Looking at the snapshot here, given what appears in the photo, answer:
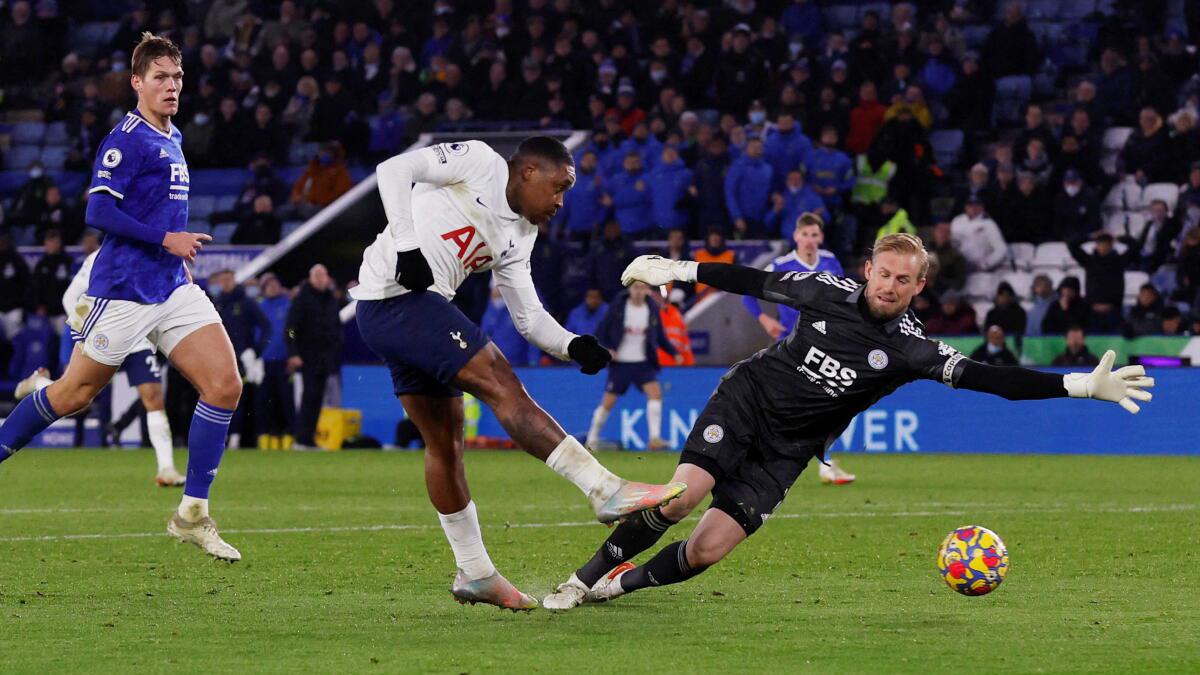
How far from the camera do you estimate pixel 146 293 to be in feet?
29.3

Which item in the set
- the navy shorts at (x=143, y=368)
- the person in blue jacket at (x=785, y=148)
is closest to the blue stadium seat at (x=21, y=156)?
the person in blue jacket at (x=785, y=148)

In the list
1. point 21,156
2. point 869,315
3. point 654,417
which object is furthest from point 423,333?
point 21,156

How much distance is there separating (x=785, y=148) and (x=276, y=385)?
7.11 m

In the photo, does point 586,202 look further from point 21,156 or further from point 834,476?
point 21,156

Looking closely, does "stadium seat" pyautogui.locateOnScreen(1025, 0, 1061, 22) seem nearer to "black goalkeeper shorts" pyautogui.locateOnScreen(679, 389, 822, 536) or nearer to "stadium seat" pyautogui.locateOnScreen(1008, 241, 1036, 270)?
"stadium seat" pyautogui.locateOnScreen(1008, 241, 1036, 270)

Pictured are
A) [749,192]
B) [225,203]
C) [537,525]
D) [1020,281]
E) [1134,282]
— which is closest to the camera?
Answer: [537,525]

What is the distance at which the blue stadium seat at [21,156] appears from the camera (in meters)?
29.5

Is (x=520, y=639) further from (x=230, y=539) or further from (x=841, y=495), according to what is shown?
(x=841, y=495)

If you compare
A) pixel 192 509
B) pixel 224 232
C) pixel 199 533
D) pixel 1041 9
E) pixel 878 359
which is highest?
pixel 1041 9

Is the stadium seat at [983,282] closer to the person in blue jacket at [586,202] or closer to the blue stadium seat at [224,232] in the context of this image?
the person in blue jacket at [586,202]

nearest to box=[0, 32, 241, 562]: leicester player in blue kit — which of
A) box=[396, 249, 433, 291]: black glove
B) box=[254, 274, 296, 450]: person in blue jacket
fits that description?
box=[396, 249, 433, 291]: black glove

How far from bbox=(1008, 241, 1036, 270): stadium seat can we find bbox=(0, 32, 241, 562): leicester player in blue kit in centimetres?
1492

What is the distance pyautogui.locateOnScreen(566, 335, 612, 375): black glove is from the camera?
7.11 metres

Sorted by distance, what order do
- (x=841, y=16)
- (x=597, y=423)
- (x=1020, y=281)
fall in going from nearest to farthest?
(x=597, y=423) < (x=1020, y=281) < (x=841, y=16)
